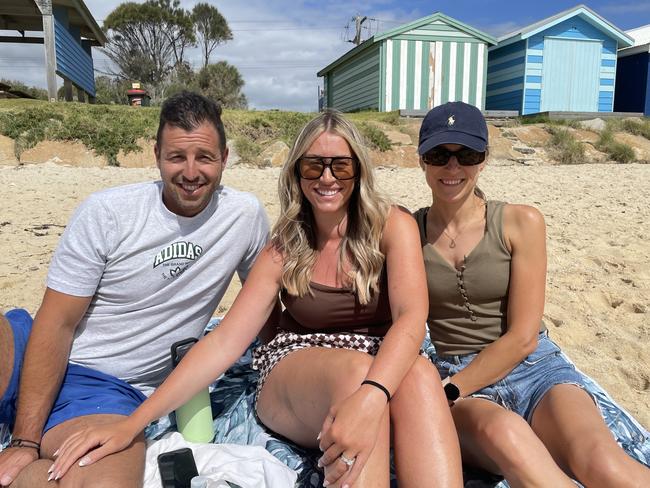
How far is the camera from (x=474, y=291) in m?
2.31

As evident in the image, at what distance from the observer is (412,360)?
75.9 inches

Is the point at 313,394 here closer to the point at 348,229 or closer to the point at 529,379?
the point at 348,229

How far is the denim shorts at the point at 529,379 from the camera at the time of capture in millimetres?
2180

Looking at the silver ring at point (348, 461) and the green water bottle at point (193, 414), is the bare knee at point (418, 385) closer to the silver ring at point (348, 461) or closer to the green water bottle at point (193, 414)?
the silver ring at point (348, 461)

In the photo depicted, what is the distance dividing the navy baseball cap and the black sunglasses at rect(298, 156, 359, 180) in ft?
1.09

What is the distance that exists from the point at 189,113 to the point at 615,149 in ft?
38.4

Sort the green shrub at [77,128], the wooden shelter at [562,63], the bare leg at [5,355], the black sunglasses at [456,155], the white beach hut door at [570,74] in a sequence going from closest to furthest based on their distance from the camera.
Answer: the bare leg at [5,355]
the black sunglasses at [456,155]
the green shrub at [77,128]
the wooden shelter at [562,63]
the white beach hut door at [570,74]

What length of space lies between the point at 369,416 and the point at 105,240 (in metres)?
1.28

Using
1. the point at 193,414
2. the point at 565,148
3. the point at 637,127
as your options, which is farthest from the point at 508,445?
the point at 637,127


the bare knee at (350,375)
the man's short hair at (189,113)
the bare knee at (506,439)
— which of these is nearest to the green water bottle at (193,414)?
the bare knee at (350,375)

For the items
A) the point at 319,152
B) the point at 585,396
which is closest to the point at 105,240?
the point at 319,152

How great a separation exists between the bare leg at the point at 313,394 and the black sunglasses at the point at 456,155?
2.88ft

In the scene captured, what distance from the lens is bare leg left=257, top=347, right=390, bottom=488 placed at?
177 cm

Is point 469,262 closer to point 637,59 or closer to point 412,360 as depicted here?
point 412,360
